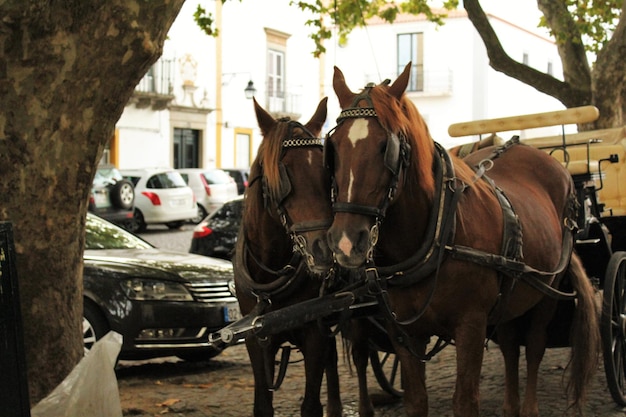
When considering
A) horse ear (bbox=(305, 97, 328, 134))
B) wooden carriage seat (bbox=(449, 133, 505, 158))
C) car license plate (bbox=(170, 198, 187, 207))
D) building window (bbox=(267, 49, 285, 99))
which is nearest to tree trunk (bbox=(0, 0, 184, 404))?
horse ear (bbox=(305, 97, 328, 134))

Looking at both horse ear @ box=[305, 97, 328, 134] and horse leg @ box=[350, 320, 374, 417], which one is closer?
horse ear @ box=[305, 97, 328, 134]

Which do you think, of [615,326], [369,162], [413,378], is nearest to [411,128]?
[369,162]

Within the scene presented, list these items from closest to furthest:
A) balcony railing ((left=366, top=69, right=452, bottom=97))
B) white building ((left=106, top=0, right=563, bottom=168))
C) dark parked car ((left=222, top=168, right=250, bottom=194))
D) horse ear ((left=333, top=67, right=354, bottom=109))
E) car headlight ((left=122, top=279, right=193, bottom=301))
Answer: horse ear ((left=333, top=67, right=354, bottom=109)) < car headlight ((left=122, top=279, right=193, bottom=301)) < dark parked car ((left=222, top=168, right=250, bottom=194)) < white building ((left=106, top=0, right=563, bottom=168)) < balcony railing ((left=366, top=69, right=452, bottom=97))

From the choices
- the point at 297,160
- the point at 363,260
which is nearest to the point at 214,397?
the point at 297,160

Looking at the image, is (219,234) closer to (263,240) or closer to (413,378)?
(263,240)

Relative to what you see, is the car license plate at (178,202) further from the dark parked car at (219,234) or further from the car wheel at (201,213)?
the dark parked car at (219,234)

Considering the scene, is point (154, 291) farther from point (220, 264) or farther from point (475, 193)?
point (475, 193)

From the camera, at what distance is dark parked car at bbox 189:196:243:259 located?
12.6m

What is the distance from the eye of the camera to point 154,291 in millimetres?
7387

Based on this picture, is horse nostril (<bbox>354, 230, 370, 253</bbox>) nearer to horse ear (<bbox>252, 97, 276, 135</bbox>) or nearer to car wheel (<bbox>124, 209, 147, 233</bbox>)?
horse ear (<bbox>252, 97, 276, 135</bbox>)

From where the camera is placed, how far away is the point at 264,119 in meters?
5.04

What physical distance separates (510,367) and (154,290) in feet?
9.83

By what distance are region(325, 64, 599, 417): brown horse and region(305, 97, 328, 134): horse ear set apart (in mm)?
527

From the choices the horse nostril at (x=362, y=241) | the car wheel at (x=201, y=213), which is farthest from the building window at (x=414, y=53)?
the horse nostril at (x=362, y=241)
